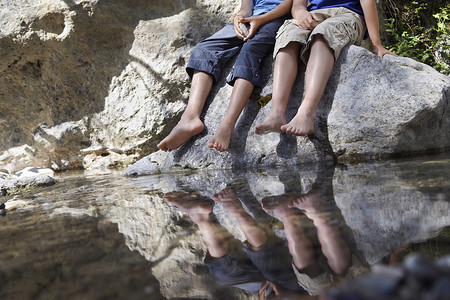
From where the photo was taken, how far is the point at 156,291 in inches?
20.8

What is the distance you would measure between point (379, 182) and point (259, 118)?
1.30m

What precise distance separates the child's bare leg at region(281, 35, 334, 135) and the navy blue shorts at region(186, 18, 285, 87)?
44 cm

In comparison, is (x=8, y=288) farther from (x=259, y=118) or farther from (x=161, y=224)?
(x=259, y=118)

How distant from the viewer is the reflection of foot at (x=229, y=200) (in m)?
1.04

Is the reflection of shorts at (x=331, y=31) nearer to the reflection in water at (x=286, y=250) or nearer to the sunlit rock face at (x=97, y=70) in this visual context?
the sunlit rock face at (x=97, y=70)

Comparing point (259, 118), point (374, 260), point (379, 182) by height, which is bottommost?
point (259, 118)

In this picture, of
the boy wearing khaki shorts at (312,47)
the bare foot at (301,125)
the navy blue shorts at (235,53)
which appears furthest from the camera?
the navy blue shorts at (235,53)

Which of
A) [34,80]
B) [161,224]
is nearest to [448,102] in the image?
[161,224]

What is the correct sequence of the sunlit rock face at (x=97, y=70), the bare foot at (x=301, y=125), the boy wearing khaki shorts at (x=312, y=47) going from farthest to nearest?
the sunlit rock face at (x=97, y=70) → the boy wearing khaki shorts at (x=312, y=47) → the bare foot at (x=301, y=125)

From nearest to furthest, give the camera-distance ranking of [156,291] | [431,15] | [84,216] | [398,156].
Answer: [156,291] → [84,216] → [398,156] → [431,15]

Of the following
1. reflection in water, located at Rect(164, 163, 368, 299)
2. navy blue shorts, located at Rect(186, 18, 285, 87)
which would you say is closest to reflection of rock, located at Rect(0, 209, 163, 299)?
reflection in water, located at Rect(164, 163, 368, 299)

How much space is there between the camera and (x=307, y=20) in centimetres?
227

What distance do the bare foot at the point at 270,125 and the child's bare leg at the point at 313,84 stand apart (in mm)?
107

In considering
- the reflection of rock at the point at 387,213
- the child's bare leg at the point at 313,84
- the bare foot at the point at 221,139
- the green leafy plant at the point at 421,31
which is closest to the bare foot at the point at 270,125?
the child's bare leg at the point at 313,84
